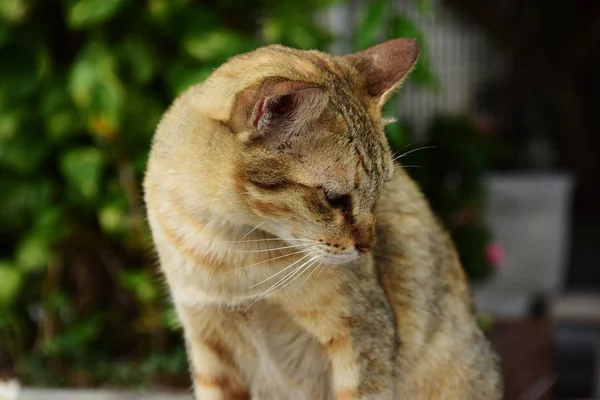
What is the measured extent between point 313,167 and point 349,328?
0.48 metres

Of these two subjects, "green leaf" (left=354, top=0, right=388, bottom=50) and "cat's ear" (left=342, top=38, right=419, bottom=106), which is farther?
"green leaf" (left=354, top=0, right=388, bottom=50)

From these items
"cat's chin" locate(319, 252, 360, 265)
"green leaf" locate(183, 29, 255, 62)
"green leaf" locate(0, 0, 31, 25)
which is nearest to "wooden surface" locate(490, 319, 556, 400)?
"green leaf" locate(183, 29, 255, 62)

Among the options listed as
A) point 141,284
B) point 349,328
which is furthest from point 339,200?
point 141,284

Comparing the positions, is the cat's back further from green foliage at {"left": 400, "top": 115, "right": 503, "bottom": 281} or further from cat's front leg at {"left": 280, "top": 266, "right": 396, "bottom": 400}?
green foliage at {"left": 400, "top": 115, "right": 503, "bottom": 281}

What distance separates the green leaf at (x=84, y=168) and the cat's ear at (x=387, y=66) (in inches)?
92.2

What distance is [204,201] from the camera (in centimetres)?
207

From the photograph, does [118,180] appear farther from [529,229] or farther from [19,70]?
[529,229]

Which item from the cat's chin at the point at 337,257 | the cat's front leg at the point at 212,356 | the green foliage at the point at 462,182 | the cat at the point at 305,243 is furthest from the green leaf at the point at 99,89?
the cat's chin at the point at 337,257

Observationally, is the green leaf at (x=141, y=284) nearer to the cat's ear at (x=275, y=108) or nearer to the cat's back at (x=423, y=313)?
the cat's back at (x=423, y=313)

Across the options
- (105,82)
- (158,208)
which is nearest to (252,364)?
(158,208)

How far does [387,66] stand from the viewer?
7.23ft

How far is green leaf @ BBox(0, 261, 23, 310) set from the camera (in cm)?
446

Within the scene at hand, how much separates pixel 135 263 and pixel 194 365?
2.41 m

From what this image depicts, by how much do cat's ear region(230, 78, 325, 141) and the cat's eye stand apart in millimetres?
177
